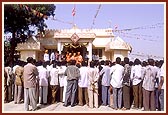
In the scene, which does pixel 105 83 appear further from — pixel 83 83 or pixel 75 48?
pixel 75 48

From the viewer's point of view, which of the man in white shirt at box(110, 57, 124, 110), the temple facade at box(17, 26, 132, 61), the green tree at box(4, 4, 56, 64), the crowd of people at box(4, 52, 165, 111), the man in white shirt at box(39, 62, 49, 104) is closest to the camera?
the crowd of people at box(4, 52, 165, 111)

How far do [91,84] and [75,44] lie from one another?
8661 millimetres

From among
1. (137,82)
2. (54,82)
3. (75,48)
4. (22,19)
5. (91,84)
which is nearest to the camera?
(137,82)

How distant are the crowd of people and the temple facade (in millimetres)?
7422

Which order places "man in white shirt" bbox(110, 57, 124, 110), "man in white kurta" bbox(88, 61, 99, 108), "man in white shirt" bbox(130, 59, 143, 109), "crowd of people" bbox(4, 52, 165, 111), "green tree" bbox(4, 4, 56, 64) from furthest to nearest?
"green tree" bbox(4, 4, 56, 64)
"man in white kurta" bbox(88, 61, 99, 108)
"man in white shirt" bbox(110, 57, 124, 110)
"man in white shirt" bbox(130, 59, 143, 109)
"crowd of people" bbox(4, 52, 165, 111)

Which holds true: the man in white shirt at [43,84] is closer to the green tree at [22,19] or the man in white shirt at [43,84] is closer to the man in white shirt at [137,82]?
the man in white shirt at [137,82]

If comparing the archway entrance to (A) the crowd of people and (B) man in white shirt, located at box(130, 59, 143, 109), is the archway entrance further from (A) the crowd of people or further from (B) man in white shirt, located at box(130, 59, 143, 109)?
(B) man in white shirt, located at box(130, 59, 143, 109)

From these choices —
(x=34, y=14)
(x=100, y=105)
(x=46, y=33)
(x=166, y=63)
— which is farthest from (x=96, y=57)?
(x=166, y=63)

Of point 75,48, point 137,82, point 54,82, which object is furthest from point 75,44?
point 137,82

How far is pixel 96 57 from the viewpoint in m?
19.7

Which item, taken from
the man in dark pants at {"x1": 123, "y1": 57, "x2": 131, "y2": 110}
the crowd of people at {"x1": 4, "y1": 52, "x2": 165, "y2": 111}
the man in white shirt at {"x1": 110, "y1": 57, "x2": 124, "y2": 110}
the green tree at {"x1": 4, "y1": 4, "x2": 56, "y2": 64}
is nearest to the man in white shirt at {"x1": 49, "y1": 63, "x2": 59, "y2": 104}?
the crowd of people at {"x1": 4, "y1": 52, "x2": 165, "y2": 111}

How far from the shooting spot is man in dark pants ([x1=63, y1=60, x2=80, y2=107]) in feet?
32.0

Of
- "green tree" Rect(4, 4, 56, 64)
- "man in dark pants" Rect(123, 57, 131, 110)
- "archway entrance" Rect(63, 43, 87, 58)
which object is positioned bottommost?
"man in dark pants" Rect(123, 57, 131, 110)

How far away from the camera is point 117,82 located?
9266mm
